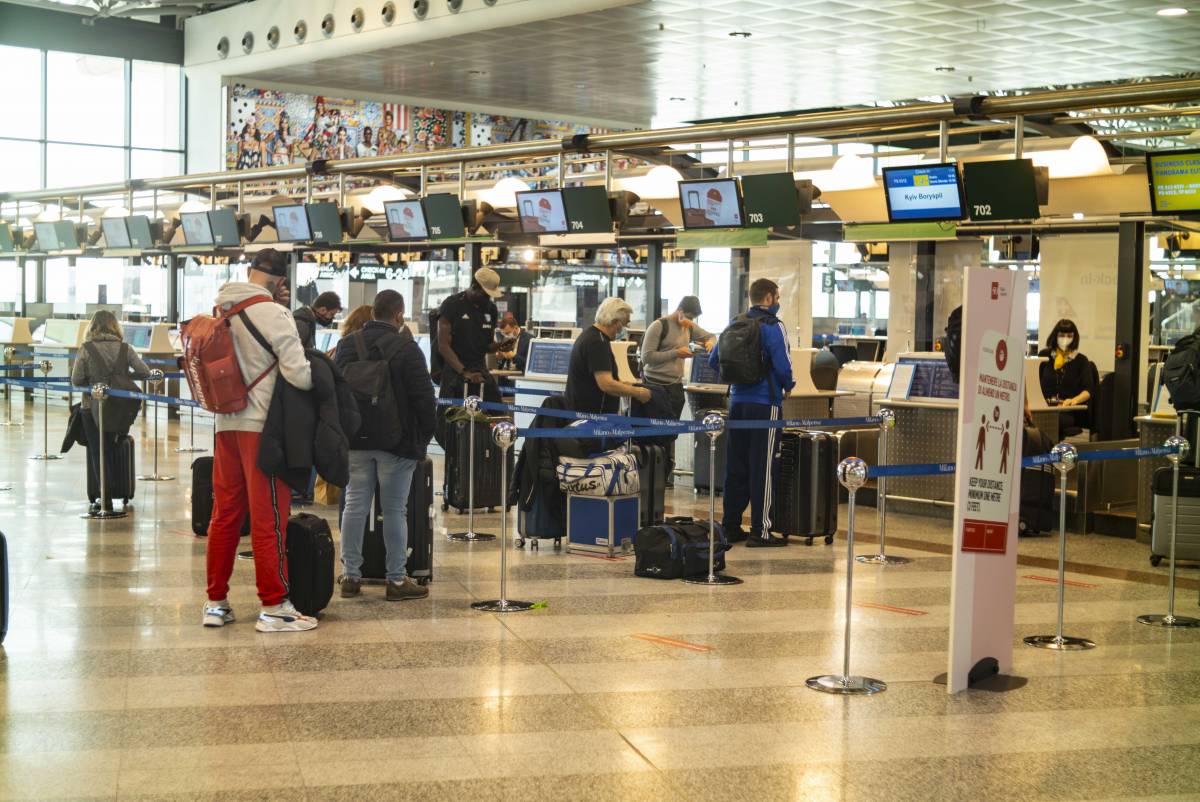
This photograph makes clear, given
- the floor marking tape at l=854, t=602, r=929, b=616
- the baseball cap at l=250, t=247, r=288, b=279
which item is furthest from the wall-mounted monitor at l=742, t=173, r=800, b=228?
the baseball cap at l=250, t=247, r=288, b=279

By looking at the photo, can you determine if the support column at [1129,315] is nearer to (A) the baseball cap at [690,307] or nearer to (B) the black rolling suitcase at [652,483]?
(A) the baseball cap at [690,307]

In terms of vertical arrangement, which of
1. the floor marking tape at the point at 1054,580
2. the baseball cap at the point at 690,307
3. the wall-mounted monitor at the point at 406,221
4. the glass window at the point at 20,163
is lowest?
the floor marking tape at the point at 1054,580

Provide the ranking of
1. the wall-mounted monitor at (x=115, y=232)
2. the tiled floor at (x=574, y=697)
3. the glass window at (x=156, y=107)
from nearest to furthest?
1. the tiled floor at (x=574, y=697)
2. the wall-mounted monitor at (x=115, y=232)
3. the glass window at (x=156, y=107)

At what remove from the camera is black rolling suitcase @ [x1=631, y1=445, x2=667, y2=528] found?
32.1 feet

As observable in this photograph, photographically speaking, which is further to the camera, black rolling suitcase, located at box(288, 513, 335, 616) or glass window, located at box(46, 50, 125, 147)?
glass window, located at box(46, 50, 125, 147)

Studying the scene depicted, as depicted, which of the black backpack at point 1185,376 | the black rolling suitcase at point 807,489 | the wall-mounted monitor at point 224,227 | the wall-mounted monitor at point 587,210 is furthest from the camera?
the wall-mounted monitor at point 224,227

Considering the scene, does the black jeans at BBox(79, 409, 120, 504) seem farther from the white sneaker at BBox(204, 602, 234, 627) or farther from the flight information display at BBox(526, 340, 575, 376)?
the flight information display at BBox(526, 340, 575, 376)

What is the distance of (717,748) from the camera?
16.2 feet

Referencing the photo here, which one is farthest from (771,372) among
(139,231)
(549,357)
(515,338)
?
(139,231)

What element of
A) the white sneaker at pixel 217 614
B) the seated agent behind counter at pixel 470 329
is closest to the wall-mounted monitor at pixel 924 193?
the seated agent behind counter at pixel 470 329

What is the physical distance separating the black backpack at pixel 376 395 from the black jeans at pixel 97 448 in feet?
13.2

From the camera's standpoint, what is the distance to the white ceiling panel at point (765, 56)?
48.1 feet

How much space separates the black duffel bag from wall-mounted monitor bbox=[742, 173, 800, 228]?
12.8 feet

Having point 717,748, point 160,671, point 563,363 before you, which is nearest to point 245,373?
point 160,671
